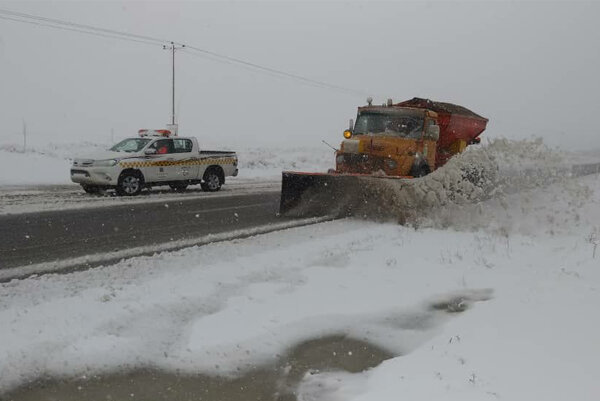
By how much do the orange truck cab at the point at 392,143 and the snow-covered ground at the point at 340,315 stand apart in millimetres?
4137

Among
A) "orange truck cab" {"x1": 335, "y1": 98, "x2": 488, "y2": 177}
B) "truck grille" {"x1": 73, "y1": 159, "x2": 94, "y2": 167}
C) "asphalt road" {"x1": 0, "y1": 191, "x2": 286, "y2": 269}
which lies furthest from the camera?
"truck grille" {"x1": 73, "y1": 159, "x2": 94, "y2": 167}

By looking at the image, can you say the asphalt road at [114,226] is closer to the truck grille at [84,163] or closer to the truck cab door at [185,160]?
the truck cab door at [185,160]

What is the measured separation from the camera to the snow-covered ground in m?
3.64

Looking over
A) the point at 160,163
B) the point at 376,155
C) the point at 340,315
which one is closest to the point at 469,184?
the point at 376,155

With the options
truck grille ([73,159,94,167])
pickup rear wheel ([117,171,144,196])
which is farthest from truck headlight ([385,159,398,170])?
truck grille ([73,159,94,167])

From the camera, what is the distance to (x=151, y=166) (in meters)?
14.8

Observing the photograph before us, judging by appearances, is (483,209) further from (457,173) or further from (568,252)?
(568,252)

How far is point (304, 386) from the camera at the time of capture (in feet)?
11.8

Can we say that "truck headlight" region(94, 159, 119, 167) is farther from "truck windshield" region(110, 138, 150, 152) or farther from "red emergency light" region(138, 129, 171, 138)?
"red emergency light" region(138, 129, 171, 138)

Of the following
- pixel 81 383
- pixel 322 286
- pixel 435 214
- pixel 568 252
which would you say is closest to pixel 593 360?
pixel 322 286

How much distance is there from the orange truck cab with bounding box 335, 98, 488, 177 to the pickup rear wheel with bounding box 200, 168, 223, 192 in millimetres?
5225

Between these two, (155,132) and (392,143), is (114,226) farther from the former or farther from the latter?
(155,132)

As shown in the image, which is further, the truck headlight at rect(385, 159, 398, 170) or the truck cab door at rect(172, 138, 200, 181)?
the truck cab door at rect(172, 138, 200, 181)

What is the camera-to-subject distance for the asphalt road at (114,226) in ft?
23.9
